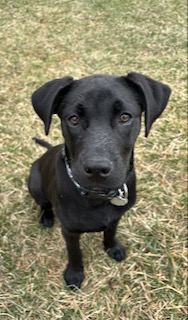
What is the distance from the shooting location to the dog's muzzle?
2484mm

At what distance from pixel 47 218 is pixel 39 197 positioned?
235 millimetres

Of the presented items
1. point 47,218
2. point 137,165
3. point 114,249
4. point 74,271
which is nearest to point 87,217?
point 74,271

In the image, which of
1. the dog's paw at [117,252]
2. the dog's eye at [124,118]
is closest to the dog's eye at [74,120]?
the dog's eye at [124,118]

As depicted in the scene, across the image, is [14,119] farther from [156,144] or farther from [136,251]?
[136,251]

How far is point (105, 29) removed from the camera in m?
6.12

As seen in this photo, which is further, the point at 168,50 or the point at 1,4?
the point at 1,4

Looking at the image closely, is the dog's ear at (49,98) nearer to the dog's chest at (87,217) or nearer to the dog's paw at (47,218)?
the dog's chest at (87,217)

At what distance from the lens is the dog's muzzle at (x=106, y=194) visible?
248cm

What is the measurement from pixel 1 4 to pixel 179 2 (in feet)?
9.46

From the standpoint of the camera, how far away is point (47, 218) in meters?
3.52

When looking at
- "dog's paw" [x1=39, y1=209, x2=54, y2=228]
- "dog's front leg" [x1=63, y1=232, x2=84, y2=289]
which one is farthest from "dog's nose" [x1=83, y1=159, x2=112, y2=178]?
"dog's paw" [x1=39, y1=209, x2=54, y2=228]

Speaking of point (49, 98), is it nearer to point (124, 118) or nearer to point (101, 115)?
point (101, 115)

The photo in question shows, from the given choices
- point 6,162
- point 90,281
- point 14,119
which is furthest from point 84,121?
point 14,119

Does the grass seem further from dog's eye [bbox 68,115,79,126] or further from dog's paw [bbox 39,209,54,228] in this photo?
dog's eye [bbox 68,115,79,126]
